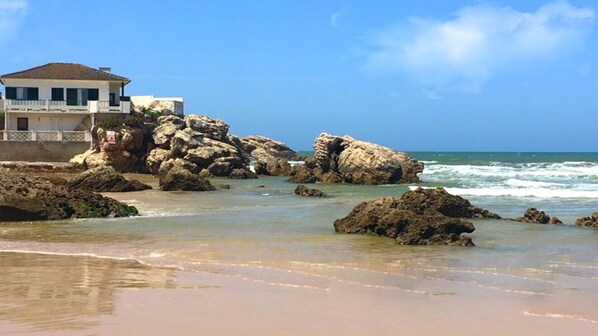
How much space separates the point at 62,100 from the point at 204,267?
4179 centimetres

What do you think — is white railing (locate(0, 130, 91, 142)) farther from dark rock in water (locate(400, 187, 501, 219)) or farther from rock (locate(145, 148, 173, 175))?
dark rock in water (locate(400, 187, 501, 219))

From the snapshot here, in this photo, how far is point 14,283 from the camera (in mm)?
10062

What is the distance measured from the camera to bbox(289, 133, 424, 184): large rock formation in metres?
42.6

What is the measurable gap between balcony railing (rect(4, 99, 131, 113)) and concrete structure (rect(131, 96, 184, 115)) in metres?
6.84

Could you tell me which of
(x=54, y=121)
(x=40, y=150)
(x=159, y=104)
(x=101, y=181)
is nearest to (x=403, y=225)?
(x=101, y=181)

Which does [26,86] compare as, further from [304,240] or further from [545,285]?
[545,285]

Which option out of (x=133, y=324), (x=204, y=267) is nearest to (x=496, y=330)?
(x=133, y=324)

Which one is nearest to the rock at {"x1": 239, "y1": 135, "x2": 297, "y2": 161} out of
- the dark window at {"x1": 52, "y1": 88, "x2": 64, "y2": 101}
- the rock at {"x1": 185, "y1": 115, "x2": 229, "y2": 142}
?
the rock at {"x1": 185, "y1": 115, "x2": 229, "y2": 142}

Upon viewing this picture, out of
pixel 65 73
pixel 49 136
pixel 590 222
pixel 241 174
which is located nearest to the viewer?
pixel 590 222

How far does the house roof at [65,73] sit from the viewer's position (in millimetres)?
50312

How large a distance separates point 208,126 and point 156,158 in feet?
23.7

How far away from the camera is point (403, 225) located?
16.1m

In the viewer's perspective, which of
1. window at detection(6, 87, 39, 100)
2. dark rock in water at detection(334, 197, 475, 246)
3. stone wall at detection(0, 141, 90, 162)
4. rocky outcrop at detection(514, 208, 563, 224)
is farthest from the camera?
window at detection(6, 87, 39, 100)

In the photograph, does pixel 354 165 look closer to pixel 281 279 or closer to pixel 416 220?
pixel 416 220
